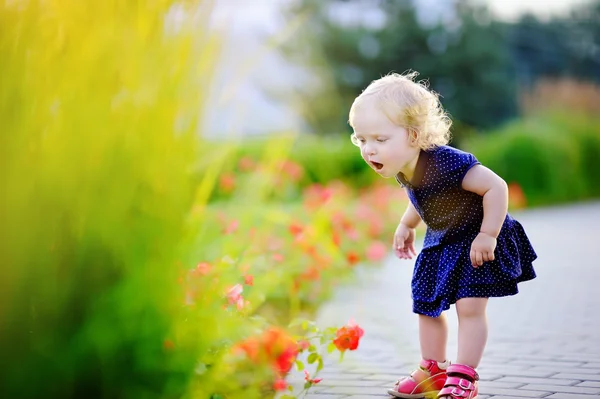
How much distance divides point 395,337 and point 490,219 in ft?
6.51

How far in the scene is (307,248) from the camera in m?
5.50

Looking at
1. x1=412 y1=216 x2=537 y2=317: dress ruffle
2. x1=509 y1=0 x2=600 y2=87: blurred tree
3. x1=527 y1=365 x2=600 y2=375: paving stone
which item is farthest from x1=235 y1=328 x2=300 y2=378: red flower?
x1=509 y1=0 x2=600 y2=87: blurred tree

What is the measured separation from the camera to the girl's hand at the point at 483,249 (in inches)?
132

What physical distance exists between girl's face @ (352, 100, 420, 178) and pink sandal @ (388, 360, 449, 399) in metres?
0.79

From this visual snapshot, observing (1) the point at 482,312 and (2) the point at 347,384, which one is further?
(2) the point at 347,384

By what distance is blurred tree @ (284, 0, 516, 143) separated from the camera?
37500 mm

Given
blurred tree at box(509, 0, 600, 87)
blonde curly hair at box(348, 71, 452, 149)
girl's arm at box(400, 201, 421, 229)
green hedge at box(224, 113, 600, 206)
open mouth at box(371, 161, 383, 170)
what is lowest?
girl's arm at box(400, 201, 421, 229)

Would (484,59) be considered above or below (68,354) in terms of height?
above

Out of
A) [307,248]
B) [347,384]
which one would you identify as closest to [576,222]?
[307,248]

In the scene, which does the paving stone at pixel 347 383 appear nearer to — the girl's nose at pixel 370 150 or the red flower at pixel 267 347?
the girl's nose at pixel 370 150

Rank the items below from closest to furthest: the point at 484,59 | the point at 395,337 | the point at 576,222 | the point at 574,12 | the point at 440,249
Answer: the point at 440,249, the point at 395,337, the point at 576,222, the point at 484,59, the point at 574,12

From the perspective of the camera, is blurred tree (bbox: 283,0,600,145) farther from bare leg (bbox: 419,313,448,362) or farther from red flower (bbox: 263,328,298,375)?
red flower (bbox: 263,328,298,375)

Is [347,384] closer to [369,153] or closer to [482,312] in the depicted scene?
[482,312]

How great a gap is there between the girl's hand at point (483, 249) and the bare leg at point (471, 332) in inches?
6.2
